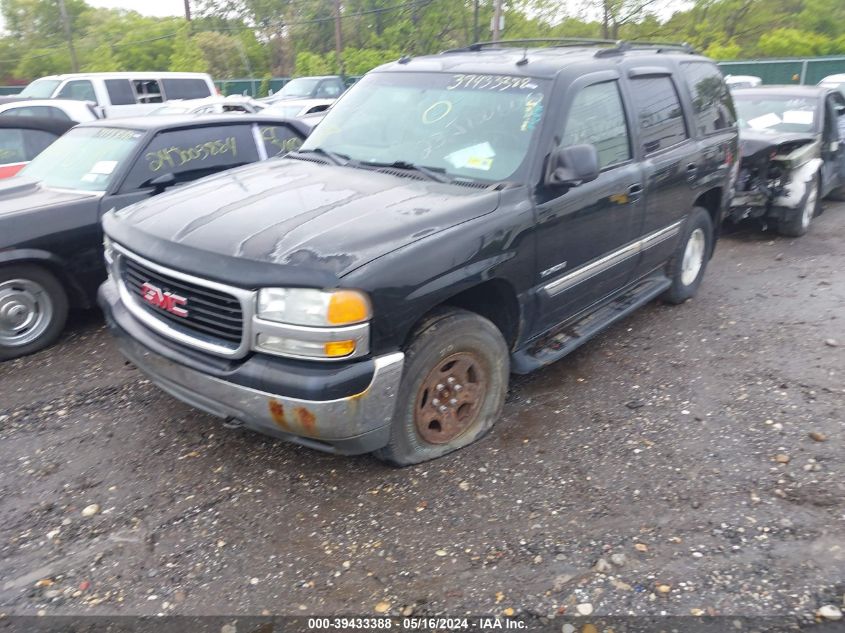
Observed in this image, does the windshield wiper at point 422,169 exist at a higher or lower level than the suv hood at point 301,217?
higher

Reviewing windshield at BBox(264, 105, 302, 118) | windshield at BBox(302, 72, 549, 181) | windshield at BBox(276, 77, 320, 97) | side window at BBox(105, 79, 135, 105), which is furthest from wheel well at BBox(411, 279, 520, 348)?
windshield at BBox(276, 77, 320, 97)

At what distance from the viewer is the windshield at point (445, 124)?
3.69 metres

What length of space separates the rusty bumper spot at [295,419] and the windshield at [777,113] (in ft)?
24.8

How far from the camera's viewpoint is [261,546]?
9.53ft

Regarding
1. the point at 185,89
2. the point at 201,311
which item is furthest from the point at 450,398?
the point at 185,89

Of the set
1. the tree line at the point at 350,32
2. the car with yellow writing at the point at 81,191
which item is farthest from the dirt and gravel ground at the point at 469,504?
the tree line at the point at 350,32

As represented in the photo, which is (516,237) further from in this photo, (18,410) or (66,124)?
(66,124)

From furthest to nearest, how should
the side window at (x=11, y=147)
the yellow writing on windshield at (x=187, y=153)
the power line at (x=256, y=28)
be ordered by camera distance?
the power line at (x=256, y=28)
the side window at (x=11, y=147)
the yellow writing on windshield at (x=187, y=153)

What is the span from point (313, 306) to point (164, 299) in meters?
0.88

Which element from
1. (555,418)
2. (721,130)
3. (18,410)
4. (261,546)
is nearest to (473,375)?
(555,418)

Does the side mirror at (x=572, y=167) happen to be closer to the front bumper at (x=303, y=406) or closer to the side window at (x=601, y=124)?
the side window at (x=601, y=124)

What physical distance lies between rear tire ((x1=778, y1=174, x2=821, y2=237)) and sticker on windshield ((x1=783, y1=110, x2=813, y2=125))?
0.78 meters

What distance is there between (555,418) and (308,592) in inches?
72.7

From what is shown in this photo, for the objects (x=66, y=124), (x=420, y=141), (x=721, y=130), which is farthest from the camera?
(x=66, y=124)
